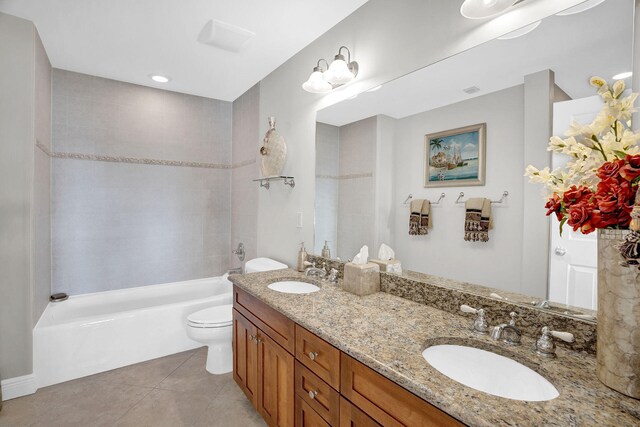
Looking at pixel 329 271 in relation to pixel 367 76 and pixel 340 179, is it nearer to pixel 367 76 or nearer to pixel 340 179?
pixel 340 179

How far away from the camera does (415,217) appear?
1.50m

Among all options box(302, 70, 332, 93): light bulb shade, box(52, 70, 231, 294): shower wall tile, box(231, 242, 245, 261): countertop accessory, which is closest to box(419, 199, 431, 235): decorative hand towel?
box(302, 70, 332, 93): light bulb shade

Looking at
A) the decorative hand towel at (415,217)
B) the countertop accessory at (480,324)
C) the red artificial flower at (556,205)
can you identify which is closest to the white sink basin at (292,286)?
the decorative hand towel at (415,217)

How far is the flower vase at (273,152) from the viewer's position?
257 centimetres

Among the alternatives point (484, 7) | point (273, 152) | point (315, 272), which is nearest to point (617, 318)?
point (484, 7)

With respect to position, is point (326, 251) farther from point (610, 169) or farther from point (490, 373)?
point (610, 169)

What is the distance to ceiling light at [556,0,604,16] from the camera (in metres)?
0.98

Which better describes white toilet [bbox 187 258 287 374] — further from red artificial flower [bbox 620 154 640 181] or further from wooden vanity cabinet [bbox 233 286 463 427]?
red artificial flower [bbox 620 154 640 181]

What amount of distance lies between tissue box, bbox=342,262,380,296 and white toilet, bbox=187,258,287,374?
890 millimetres

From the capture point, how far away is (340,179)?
197cm

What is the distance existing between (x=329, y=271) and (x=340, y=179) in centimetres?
62

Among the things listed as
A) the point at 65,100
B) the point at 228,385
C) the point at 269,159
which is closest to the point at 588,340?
the point at 228,385

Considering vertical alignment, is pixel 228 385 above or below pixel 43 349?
below

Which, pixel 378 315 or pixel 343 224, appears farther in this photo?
pixel 343 224
